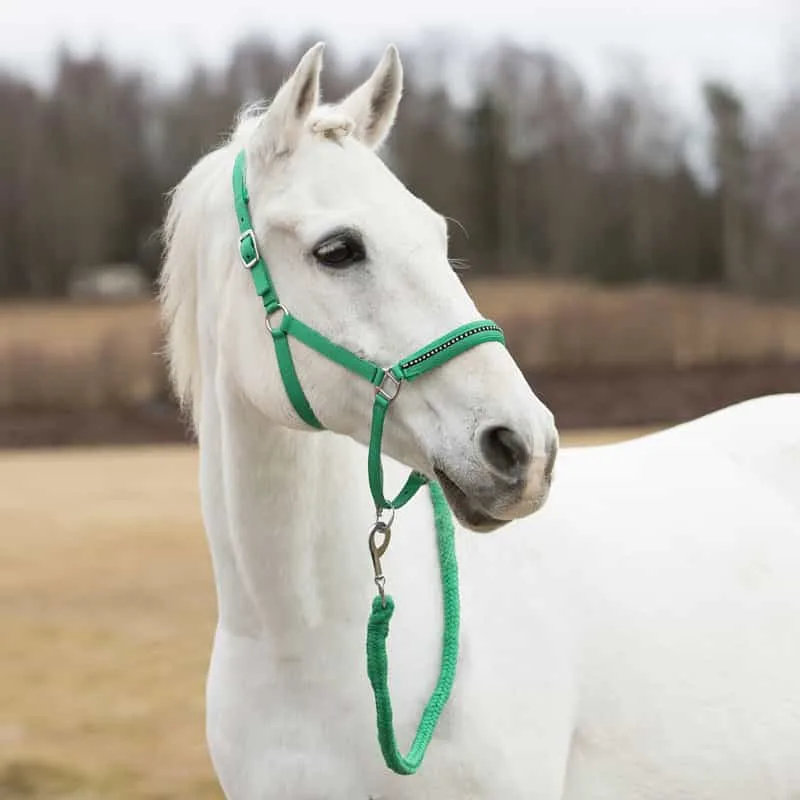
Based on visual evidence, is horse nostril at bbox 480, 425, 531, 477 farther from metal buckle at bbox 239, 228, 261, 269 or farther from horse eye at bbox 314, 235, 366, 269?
metal buckle at bbox 239, 228, 261, 269

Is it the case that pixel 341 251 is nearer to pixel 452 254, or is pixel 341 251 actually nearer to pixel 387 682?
pixel 387 682

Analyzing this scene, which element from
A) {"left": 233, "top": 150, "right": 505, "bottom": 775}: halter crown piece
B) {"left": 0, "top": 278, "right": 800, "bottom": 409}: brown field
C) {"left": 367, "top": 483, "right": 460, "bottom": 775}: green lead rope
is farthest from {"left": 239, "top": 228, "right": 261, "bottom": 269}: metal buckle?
{"left": 0, "top": 278, "right": 800, "bottom": 409}: brown field

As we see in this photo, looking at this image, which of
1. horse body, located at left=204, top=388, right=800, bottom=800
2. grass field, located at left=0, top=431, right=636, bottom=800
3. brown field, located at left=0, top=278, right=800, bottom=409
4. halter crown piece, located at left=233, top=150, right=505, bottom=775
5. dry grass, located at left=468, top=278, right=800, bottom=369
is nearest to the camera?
halter crown piece, located at left=233, top=150, right=505, bottom=775

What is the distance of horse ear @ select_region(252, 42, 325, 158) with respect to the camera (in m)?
2.02

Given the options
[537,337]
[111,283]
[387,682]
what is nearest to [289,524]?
[387,682]

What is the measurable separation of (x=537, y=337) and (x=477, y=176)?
907 centimetres

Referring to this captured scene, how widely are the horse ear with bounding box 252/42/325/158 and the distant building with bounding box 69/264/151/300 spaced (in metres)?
25.6

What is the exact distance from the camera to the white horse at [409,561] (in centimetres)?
196

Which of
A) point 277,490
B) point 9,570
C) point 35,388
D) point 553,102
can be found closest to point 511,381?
point 277,490

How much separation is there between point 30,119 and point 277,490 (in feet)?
104

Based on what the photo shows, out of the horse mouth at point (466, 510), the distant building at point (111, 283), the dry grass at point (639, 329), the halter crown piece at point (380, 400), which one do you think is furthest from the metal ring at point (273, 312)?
the distant building at point (111, 283)

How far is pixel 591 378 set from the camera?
2214cm

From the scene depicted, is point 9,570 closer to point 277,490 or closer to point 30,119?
point 277,490

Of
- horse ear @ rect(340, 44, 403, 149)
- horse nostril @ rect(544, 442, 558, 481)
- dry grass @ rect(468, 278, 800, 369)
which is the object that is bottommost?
dry grass @ rect(468, 278, 800, 369)
